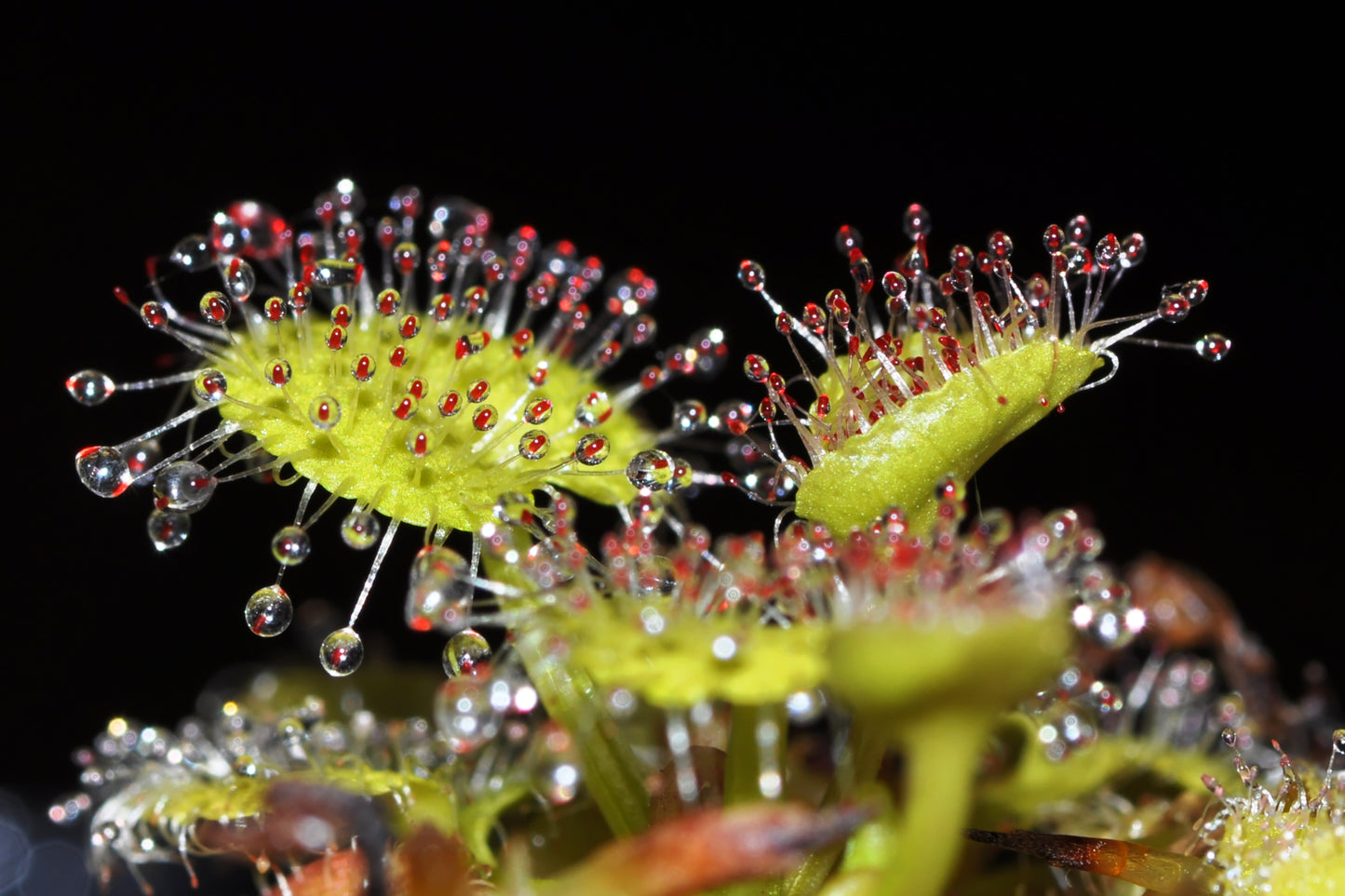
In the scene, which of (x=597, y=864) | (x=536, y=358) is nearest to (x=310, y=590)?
(x=536, y=358)

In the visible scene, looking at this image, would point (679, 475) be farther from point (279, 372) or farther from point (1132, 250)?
point (1132, 250)

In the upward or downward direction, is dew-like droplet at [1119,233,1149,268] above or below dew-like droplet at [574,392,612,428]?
above

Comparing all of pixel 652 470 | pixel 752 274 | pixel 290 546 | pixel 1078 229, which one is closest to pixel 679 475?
pixel 652 470

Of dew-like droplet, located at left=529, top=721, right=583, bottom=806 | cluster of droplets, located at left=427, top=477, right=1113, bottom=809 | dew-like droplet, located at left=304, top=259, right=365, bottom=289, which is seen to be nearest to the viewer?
cluster of droplets, located at left=427, top=477, right=1113, bottom=809

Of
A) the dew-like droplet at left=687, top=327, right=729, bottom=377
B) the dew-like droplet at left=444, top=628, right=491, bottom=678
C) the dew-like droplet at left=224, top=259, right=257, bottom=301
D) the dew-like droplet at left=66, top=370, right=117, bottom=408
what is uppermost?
the dew-like droplet at left=224, top=259, right=257, bottom=301

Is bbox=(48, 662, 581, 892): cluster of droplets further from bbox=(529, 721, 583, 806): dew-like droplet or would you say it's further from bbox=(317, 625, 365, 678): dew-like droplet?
bbox=(317, 625, 365, 678): dew-like droplet

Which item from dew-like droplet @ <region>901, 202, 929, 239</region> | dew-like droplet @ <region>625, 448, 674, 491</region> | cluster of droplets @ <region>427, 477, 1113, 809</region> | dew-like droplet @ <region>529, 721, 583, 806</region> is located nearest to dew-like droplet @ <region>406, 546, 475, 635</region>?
cluster of droplets @ <region>427, 477, 1113, 809</region>
